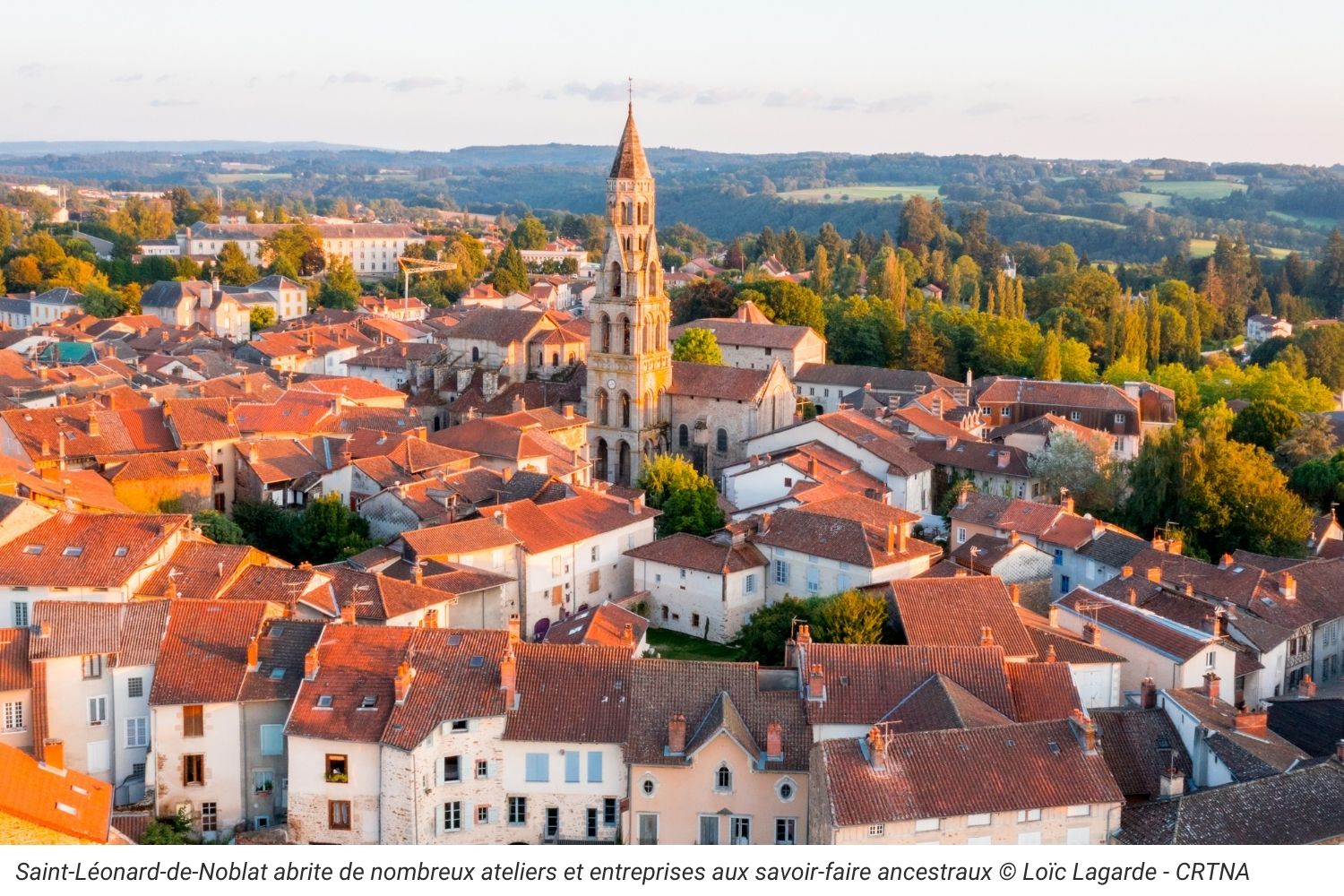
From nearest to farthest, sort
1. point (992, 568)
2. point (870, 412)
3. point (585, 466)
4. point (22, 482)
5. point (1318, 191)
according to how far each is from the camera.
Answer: point (22, 482) → point (992, 568) → point (585, 466) → point (870, 412) → point (1318, 191)

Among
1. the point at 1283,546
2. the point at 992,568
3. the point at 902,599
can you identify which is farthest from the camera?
the point at 1283,546

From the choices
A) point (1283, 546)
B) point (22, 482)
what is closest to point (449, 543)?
point (22, 482)

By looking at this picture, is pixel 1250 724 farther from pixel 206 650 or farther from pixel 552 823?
pixel 206 650

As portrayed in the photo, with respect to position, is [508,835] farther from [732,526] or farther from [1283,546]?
[1283,546]

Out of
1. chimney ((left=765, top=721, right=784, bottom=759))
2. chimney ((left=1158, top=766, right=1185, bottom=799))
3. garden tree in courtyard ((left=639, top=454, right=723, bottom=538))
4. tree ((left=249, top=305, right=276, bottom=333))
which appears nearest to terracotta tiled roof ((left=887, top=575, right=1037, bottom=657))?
chimney ((left=1158, top=766, right=1185, bottom=799))

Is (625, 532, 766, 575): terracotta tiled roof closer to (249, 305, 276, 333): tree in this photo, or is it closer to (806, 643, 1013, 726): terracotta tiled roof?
(806, 643, 1013, 726): terracotta tiled roof

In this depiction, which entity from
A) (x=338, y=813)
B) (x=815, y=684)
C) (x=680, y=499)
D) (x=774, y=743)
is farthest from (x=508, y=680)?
(x=680, y=499)
